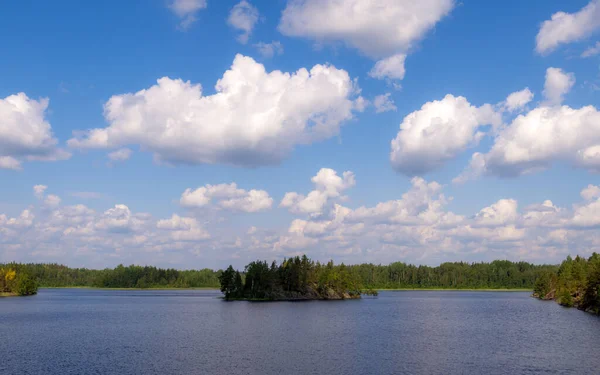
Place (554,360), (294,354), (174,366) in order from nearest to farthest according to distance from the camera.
A: (174,366) < (554,360) < (294,354)

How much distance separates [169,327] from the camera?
127 metres

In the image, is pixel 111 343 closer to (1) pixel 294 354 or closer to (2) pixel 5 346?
(2) pixel 5 346

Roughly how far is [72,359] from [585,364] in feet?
251

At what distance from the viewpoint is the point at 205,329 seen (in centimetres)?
12144

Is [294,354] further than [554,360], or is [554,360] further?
[294,354]

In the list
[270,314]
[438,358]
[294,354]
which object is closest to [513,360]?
[438,358]

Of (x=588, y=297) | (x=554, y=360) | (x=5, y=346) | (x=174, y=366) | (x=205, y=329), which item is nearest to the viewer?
(x=174, y=366)

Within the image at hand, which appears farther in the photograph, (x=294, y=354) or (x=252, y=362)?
(x=294, y=354)

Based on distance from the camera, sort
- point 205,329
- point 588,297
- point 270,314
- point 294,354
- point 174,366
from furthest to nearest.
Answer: point 588,297 → point 270,314 → point 205,329 → point 294,354 → point 174,366

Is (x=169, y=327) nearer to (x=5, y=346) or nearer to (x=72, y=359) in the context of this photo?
(x=5, y=346)

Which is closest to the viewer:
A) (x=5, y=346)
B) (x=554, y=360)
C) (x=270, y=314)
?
(x=554, y=360)

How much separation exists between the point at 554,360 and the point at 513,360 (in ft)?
19.7

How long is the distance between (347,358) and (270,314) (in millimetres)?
88060

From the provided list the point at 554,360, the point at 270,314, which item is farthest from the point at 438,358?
the point at 270,314
